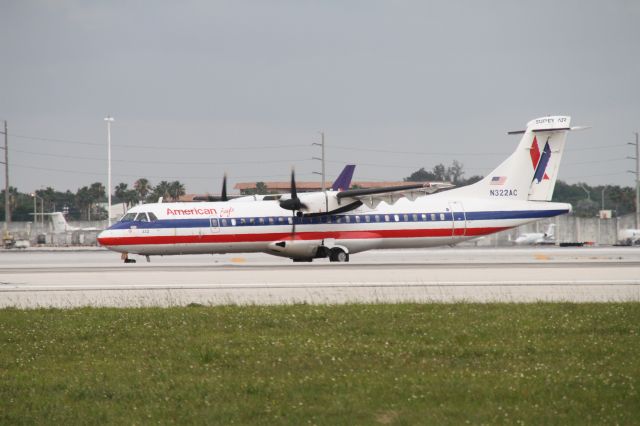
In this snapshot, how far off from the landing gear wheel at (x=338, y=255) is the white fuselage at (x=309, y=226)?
1.25ft

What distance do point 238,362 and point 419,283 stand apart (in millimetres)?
12706

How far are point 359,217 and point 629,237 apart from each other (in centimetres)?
4737

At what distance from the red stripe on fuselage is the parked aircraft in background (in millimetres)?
41886

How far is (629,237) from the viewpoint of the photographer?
79.3 metres

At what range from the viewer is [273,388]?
11281mm

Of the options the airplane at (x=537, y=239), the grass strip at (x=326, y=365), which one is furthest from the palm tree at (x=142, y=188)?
the grass strip at (x=326, y=365)

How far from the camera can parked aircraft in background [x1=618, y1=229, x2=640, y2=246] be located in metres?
78.3

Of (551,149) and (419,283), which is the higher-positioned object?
(551,149)

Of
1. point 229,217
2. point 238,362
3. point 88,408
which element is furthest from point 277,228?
point 88,408

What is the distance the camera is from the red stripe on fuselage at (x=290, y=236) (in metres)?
38.2

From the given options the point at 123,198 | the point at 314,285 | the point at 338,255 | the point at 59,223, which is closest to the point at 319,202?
the point at 338,255

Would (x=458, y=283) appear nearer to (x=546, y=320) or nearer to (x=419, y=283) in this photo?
(x=419, y=283)

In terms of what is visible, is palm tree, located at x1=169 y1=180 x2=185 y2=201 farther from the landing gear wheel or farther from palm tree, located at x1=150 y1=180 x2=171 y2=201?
the landing gear wheel

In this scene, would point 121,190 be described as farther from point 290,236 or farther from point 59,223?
point 290,236
